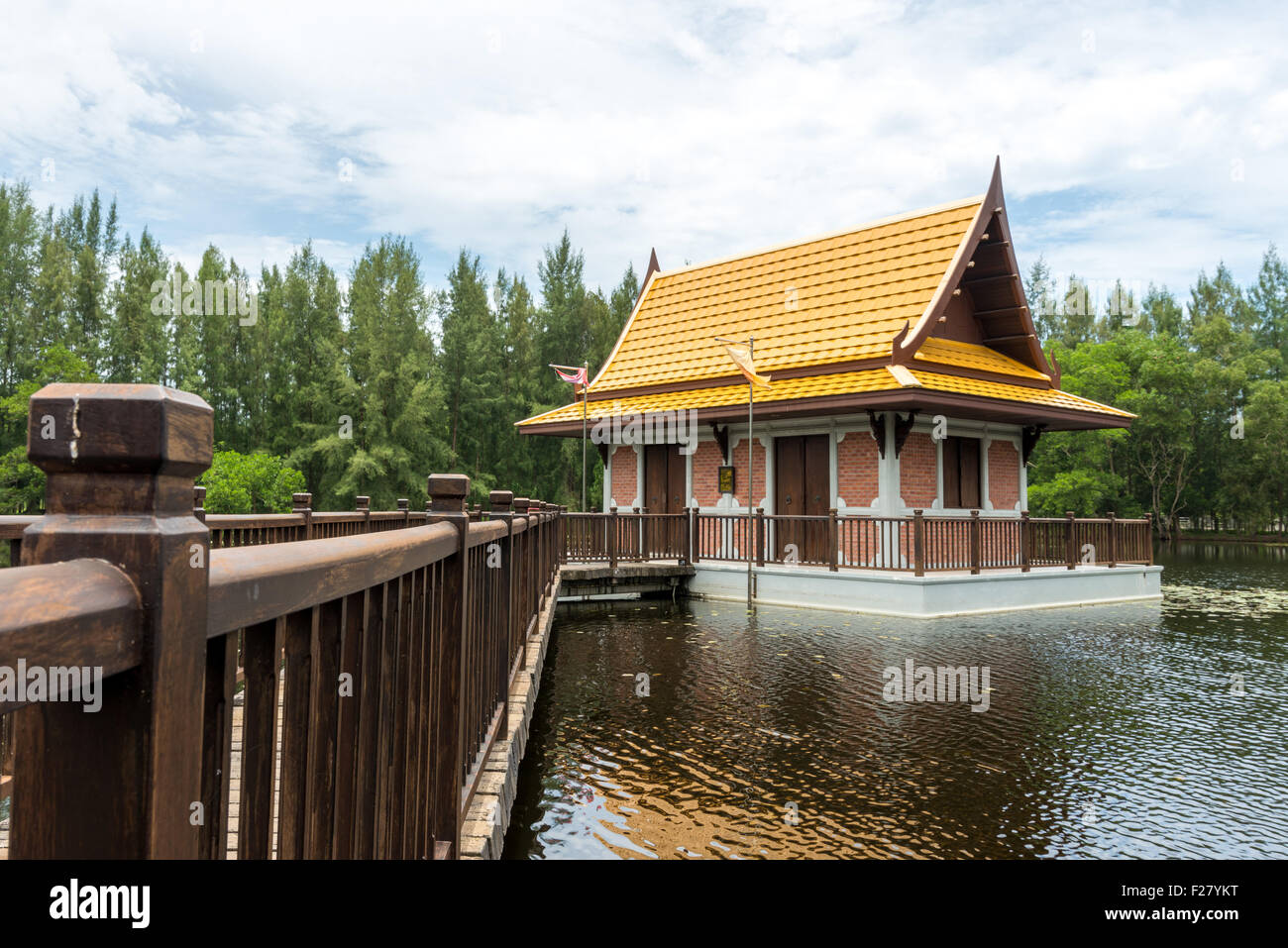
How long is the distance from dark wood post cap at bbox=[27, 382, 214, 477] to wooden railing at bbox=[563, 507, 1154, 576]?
45.3 ft

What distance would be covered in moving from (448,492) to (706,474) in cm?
1723

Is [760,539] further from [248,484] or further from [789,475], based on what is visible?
[248,484]

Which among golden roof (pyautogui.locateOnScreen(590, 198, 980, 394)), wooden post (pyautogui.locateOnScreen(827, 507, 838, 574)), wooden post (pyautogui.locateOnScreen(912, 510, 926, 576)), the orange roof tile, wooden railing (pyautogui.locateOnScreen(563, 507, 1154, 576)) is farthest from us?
golden roof (pyautogui.locateOnScreen(590, 198, 980, 394))

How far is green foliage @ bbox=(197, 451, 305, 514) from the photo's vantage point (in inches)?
1000

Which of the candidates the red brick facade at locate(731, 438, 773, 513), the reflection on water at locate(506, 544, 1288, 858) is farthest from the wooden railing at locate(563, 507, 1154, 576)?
the reflection on water at locate(506, 544, 1288, 858)

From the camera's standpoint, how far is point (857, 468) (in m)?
17.2

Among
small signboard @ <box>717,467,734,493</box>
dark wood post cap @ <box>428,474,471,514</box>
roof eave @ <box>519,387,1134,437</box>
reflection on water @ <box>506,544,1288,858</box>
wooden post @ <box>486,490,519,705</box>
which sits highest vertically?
roof eave @ <box>519,387,1134,437</box>

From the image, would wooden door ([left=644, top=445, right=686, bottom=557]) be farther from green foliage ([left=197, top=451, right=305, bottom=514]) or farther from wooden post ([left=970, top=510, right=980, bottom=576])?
green foliage ([left=197, top=451, right=305, bottom=514])

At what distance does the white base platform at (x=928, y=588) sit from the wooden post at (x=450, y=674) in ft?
37.6

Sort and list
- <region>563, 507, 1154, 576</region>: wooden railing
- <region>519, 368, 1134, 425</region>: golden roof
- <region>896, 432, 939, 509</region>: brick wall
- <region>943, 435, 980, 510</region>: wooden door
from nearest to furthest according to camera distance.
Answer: <region>563, 507, 1154, 576</region>: wooden railing < <region>519, 368, 1134, 425</region>: golden roof < <region>896, 432, 939, 509</region>: brick wall < <region>943, 435, 980, 510</region>: wooden door

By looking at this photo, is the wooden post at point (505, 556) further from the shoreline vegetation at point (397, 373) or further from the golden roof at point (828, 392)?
the shoreline vegetation at point (397, 373)

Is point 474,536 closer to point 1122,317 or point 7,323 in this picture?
point 7,323

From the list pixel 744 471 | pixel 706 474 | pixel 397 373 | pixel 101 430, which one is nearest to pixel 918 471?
pixel 744 471

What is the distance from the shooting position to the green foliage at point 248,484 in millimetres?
25413
